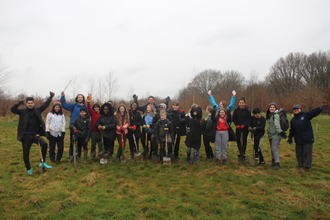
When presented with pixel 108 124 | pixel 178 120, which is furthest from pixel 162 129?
→ pixel 108 124

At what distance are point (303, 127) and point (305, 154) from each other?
77cm

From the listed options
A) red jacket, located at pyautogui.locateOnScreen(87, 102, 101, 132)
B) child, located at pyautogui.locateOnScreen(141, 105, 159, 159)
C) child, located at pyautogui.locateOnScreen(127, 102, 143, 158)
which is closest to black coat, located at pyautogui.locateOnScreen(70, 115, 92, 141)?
red jacket, located at pyautogui.locateOnScreen(87, 102, 101, 132)

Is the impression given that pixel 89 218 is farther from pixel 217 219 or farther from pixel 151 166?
pixel 151 166

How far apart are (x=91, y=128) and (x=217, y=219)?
5.04 m

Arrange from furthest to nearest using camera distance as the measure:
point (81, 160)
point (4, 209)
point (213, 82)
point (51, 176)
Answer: point (213, 82) < point (81, 160) < point (51, 176) < point (4, 209)

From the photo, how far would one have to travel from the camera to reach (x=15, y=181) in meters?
5.59

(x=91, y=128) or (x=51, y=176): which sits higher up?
(x=91, y=128)

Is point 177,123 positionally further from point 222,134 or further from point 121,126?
point 121,126

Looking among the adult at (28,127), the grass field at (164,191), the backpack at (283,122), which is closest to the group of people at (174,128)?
the backpack at (283,122)

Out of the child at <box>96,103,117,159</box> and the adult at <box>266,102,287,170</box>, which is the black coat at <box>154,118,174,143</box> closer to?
the child at <box>96,103,117,159</box>

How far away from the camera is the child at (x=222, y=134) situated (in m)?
7.28

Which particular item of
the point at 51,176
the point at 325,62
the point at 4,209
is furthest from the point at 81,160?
the point at 325,62

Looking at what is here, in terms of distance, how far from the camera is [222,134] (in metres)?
7.31

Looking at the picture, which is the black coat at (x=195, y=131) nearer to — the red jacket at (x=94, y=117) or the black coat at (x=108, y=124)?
the black coat at (x=108, y=124)
